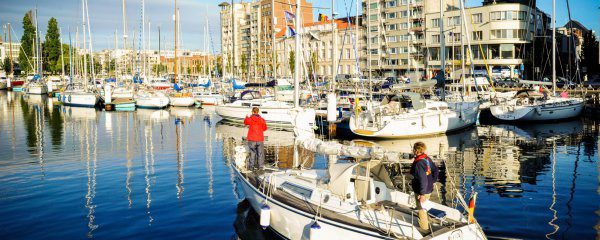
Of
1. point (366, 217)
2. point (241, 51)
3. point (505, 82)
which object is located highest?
point (241, 51)

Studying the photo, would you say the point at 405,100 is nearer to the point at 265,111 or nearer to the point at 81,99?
the point at 265,111

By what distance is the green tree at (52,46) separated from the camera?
382 feet

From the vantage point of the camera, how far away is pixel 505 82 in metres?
63.2

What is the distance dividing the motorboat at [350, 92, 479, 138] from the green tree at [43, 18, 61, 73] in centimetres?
10735

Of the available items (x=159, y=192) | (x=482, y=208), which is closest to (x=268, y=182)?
(x=159, y=192)

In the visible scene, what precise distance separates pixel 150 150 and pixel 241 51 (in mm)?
131538

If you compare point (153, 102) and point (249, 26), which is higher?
point (249, 26)

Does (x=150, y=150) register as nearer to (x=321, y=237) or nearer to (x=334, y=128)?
(x=334, y=128)

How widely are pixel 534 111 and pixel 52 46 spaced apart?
11251 centimetres

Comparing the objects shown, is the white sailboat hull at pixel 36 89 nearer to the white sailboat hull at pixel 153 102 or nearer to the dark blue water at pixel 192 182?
the white sailboat hull at pixel 153 102

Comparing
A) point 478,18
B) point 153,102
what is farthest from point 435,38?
point 153,102

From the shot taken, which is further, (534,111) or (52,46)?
(52,46)

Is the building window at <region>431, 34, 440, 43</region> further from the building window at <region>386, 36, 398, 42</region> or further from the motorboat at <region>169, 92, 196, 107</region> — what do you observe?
the motorboat at <region>169, 92, 196, 107</region>

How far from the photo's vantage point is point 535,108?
39094mm
